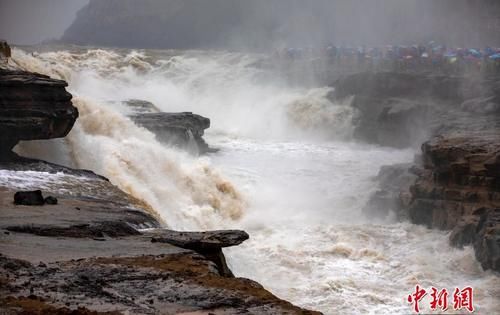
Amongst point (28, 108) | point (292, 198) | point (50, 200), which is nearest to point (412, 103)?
point (292, 198)

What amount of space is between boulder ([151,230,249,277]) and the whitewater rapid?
4.58 metres

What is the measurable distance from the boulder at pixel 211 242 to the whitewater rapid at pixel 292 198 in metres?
4.58

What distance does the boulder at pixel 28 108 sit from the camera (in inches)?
545

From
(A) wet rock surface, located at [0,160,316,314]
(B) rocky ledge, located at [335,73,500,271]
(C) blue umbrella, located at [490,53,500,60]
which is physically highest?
(C) blue umbrella, located at [490,53,500,60]

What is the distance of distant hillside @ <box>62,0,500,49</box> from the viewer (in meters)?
48.1

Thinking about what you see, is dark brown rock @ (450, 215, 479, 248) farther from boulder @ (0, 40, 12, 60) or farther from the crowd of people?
the crowd of people

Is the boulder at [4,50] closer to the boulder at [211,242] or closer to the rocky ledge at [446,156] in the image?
the boulder at [211,242]

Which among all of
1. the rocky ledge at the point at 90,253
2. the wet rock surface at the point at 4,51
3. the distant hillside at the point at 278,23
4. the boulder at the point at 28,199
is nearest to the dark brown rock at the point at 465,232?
the rocky ledge at the point at 90,253

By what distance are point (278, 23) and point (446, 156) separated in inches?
2024

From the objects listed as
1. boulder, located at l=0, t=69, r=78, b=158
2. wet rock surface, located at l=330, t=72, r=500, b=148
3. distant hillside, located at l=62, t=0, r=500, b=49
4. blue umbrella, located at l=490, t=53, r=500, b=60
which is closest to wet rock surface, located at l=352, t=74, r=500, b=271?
wet rock surface, located at l=330, t=72, r=500, b=148

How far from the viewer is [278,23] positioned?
66.9 meters

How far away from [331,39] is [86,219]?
54.0m

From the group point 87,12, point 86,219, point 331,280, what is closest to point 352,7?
point 87,12

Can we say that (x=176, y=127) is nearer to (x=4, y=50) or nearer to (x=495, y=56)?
(x=4, y=50)
